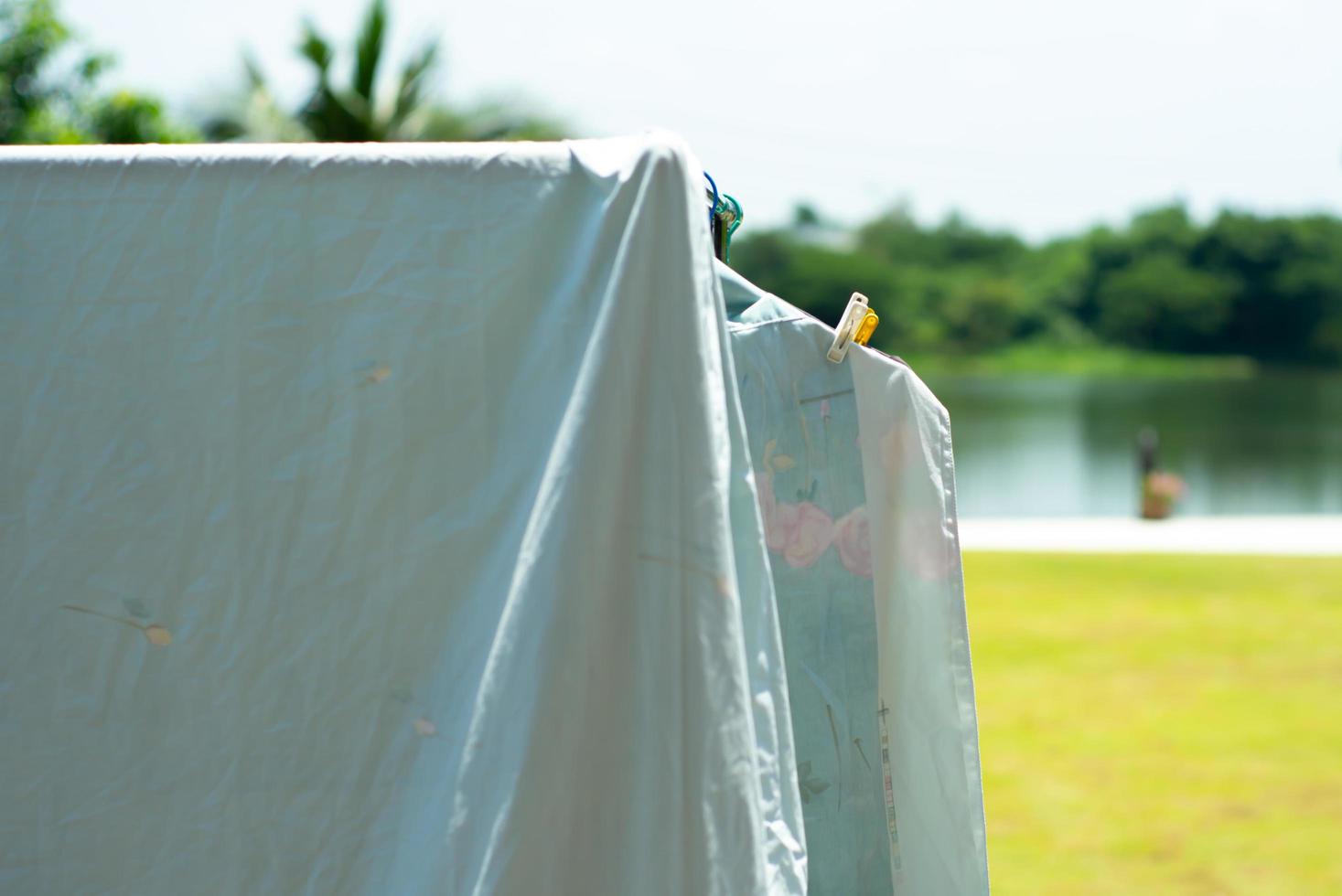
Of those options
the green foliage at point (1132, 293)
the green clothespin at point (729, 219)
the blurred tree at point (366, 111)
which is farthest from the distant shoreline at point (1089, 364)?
the green clothespin at point (729, 219)

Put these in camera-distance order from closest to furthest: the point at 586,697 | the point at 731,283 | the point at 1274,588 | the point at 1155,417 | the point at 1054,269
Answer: the point at 586,697 → the point at 731,283 → the point at 1274,588 → the point at 1155,417 → the point at 1054,269

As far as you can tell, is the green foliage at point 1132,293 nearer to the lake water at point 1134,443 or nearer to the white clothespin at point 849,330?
the lake water at point 1134,443

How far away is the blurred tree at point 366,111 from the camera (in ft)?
39.3

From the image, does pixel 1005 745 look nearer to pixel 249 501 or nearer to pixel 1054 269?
pixel 249 501

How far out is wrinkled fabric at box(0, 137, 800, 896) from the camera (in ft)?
2.79

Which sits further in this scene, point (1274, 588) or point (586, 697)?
point (1274, 588)

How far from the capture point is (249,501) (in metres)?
0.92

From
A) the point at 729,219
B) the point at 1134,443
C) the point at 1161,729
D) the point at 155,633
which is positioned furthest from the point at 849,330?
the point at 1134,443

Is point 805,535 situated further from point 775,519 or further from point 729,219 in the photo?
point 729,219

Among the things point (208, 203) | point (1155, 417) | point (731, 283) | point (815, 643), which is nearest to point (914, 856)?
point (815, 643)

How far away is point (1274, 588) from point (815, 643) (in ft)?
19.9

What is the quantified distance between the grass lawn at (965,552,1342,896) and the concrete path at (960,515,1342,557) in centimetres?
101

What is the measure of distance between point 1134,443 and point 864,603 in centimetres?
2520

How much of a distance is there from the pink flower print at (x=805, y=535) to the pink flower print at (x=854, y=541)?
0.05 feet
